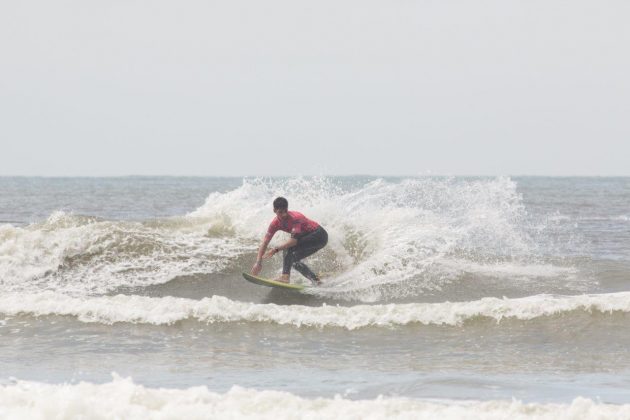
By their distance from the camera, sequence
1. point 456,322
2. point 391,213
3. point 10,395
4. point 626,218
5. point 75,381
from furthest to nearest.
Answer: point 626,218, point 391,213, point 456,322, point 75,381, point 10,395

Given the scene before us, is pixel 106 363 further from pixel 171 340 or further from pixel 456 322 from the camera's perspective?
pixel 456 322

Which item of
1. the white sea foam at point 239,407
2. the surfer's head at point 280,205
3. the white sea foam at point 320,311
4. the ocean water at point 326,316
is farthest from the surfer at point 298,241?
the white sea foam at point 239,407

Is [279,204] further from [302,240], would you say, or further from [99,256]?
[99,256]

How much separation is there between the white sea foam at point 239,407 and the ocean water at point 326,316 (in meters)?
0.02

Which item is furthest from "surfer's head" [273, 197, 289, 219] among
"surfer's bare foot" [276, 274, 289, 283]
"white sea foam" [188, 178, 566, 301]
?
"white sea foam" [188, 178, 566, 301]

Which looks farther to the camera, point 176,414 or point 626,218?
point 626,218

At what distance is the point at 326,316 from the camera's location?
11039mm

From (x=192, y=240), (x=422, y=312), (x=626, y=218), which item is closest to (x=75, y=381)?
(x=422, y=312)

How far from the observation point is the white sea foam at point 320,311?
10930 mm

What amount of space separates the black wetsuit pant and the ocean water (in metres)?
0.38

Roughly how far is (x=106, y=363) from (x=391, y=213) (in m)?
7.95

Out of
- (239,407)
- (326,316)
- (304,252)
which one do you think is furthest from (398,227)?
(239,407)

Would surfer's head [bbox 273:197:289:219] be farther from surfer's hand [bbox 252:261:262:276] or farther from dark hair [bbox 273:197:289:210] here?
surfer's hand [bbox 252:261:262:276]

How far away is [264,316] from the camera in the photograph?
11.2 m
